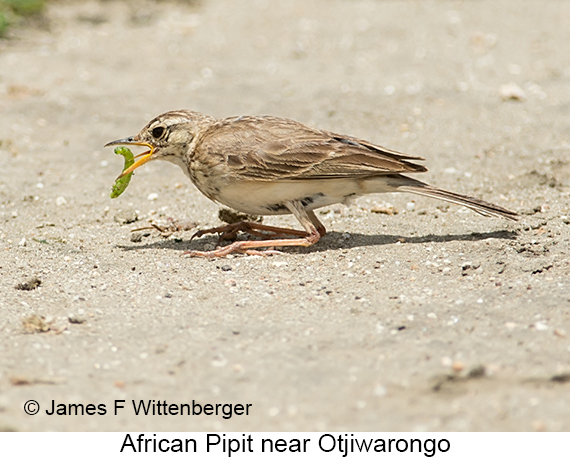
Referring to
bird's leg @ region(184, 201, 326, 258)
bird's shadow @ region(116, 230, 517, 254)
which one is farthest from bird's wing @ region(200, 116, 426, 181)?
bird's shadow @ region(116, 230, 517, 254)

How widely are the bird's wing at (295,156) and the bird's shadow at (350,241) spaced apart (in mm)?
607

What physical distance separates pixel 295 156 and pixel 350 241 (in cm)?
93

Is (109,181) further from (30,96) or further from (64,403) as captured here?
(64,403)

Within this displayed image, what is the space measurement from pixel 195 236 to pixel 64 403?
291cm

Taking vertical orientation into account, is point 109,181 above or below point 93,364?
above

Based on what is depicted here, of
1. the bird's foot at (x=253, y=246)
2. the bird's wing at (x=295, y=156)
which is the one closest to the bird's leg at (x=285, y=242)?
the bird's foot at (x=253, y=246)

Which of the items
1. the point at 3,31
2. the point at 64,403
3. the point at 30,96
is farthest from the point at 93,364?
the point at 3,31

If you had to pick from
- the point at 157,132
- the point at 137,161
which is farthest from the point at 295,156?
the point at 137,161

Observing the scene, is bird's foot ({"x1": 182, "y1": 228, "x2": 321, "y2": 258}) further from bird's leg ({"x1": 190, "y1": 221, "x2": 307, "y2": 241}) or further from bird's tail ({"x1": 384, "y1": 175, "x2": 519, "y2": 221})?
bird's tail ({"x1": 384, "y1": 175, "x2": 519, "y2": 221})

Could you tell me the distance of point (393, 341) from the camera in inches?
181

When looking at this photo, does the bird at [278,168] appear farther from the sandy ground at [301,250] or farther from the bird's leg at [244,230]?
the sandy ground at [301,250]

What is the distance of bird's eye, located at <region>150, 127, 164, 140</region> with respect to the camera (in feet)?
21.8

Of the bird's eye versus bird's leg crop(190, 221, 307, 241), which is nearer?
the bird's eye

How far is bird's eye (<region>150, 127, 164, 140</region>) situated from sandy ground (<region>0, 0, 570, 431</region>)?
3.16 feet
